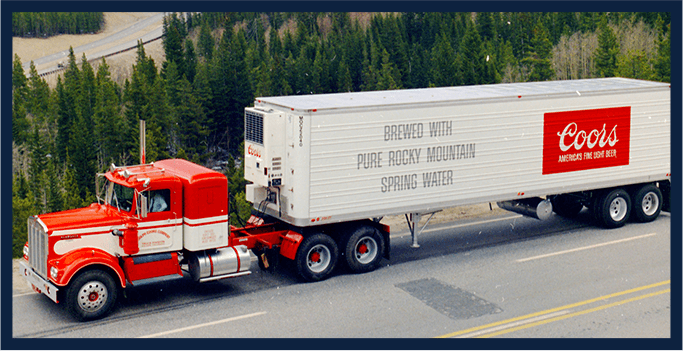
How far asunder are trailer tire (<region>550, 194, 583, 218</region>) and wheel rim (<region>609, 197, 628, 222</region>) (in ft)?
3.58

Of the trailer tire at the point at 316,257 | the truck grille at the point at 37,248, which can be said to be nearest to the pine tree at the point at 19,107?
the truck grille at the point at 37,248

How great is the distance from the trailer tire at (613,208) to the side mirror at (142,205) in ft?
41.0

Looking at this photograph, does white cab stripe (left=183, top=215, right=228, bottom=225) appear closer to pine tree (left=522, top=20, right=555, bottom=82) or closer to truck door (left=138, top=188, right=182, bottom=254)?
truck door (left=138, top=188, right=182, bottom=254)

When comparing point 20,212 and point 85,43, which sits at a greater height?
point 85,43

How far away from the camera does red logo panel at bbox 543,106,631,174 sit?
19141 millimetres

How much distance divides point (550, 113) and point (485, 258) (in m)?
4.12

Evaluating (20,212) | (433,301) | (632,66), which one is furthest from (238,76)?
(433,301)

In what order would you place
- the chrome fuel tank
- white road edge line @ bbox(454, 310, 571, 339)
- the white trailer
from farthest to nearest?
the white trailer < the chrome fuel tank < white road edge line @ bbox(454, 310, 571, 339)

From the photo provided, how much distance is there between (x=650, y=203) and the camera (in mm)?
21469

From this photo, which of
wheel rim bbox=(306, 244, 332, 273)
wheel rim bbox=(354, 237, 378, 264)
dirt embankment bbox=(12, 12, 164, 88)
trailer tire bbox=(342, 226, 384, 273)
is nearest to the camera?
wheel rim bbox=(306, 244, 332, 273)

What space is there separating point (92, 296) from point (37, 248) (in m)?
1.63

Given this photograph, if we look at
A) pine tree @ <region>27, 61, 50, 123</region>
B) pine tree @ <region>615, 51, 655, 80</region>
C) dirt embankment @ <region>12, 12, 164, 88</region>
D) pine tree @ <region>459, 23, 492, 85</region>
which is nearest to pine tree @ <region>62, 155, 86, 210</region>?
pine tree @ <region>27, 61, 50, 123</region>

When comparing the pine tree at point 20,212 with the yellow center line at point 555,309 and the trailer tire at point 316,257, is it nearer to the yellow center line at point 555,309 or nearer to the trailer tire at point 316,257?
the trailer tire at point 316,257

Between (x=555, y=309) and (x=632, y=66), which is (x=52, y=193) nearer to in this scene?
(x=632, y=66)
